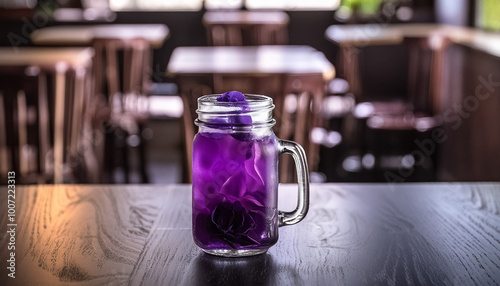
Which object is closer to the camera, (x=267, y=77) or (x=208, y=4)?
(x=267, y=77)

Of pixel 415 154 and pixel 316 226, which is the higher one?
pixel 316 226

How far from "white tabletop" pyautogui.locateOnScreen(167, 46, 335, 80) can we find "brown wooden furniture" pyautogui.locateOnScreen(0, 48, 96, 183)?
562mm

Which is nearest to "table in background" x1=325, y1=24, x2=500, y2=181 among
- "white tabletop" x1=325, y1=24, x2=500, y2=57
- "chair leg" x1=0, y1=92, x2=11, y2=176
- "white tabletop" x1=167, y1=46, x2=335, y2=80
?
"white tabletop" x1=325, y1=24, x2=500, y2=57

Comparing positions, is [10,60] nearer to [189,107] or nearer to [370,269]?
[189,107]

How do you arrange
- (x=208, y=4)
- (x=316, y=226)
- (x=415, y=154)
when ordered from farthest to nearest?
(x=208, y=4) < (x=415, y=154) < (x=316, y=226)

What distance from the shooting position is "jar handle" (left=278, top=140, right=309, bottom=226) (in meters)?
0.83

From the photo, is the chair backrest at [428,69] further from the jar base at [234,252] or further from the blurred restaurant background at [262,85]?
the jar base at [234,252]

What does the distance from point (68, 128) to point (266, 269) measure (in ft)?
11.2

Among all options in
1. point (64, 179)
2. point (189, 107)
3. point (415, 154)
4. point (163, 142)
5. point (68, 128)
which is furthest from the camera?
point (163, 142)

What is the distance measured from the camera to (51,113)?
390cm

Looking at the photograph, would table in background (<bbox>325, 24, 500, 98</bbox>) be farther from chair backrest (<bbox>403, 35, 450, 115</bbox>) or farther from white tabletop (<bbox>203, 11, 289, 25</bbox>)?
→ white tabletop (<bbox>203, 11, 289, 25</bbox>)

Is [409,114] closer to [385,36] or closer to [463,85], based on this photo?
[463,85]

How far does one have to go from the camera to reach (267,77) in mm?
2953

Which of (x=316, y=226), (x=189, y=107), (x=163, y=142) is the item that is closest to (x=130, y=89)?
(x=163, y=142)
